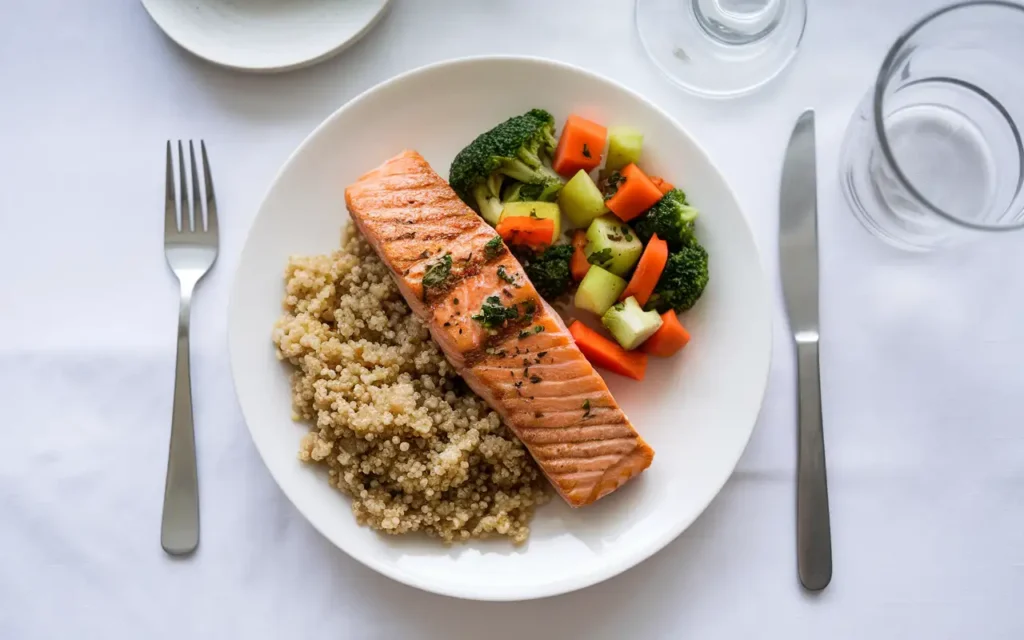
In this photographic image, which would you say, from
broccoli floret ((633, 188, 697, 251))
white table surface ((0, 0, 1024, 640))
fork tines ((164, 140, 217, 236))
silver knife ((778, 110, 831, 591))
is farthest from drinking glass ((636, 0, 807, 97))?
fork tines ((164, 140, 217, 236))

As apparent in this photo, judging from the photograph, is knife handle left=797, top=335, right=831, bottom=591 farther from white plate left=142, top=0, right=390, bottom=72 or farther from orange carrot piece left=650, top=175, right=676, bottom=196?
white plate left=142, top=0, right=390, bottom=72

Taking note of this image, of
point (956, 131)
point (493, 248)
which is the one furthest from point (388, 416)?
point (956, 131)

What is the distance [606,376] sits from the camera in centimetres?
265

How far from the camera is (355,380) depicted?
2.49 meters

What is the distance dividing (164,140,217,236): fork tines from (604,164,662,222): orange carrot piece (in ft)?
4.31

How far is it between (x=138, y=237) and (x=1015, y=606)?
316 cm

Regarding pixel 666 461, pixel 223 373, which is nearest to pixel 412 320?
pixel 223 373

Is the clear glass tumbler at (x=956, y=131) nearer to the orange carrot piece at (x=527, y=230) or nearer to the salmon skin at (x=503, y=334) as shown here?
the orange carrot piece at (x=527, y=230)

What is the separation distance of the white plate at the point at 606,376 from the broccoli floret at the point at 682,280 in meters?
0.07

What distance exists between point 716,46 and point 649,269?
0.86m

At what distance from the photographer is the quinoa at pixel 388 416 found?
8.02ft

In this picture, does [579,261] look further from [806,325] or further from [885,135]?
[885,135]

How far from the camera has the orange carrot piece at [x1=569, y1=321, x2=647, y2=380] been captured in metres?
2.55

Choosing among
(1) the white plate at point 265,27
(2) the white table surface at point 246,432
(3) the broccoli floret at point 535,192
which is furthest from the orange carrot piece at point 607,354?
(1) the white plate at point 265,27
